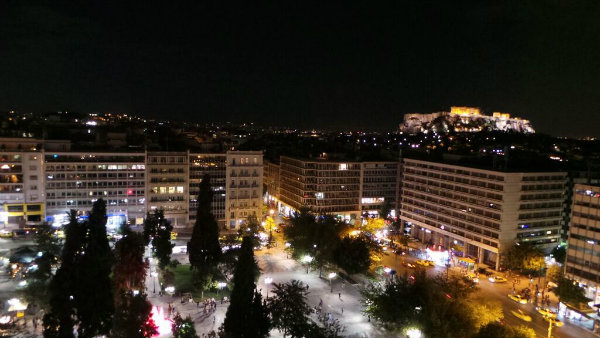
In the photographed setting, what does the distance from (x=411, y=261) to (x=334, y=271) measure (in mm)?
14249

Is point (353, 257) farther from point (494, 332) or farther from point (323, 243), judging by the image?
point (494, 332)

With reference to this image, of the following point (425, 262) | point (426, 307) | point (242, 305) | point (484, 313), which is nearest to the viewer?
point (242, 305)

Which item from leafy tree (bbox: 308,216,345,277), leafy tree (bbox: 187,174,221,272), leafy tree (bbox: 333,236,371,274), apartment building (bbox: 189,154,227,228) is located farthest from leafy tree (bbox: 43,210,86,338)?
apartment building (bbox: 189,154,227,228)

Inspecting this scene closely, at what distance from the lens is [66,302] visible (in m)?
31.6

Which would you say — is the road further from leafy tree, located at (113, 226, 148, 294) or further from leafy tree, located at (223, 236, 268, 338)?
leafy tree, located at (113, 226, 148, 294)

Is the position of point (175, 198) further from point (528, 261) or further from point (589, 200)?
point (589, 200)

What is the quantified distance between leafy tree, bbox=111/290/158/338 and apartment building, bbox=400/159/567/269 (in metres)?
44.8

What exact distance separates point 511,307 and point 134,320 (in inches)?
1458

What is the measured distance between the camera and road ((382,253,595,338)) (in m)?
40.0

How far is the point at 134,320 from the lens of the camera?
32.9 meters

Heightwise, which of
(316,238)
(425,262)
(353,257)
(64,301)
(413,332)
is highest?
(64,301)

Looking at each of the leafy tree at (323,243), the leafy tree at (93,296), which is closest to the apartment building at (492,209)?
the leafy tree at (323,243)

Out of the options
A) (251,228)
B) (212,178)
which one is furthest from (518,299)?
(212,178)

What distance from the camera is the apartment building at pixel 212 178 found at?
2923 inches
